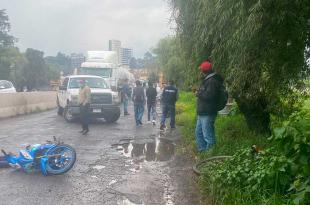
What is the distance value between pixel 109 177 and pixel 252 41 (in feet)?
11.6

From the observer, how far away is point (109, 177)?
7609 mm

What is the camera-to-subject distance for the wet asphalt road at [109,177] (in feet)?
20.5

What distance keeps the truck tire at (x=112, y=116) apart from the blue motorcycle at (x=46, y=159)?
361 inches

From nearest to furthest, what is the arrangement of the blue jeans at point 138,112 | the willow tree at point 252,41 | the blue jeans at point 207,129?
the willow tree at point 252,41, the blue jeans at point 207,129, the blue jeans at point 138,112

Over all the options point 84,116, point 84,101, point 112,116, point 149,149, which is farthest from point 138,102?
point 149,149

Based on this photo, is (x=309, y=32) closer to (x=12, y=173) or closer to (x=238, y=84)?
(x=238, y=84)

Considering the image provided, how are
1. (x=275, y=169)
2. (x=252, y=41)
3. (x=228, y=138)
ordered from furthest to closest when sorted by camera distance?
(x=228, y=138) < (x=252, y=41) < (x=275, y=169)

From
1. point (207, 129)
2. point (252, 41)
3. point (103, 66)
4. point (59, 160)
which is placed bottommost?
point (59, 160)

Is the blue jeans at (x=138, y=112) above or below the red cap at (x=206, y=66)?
below

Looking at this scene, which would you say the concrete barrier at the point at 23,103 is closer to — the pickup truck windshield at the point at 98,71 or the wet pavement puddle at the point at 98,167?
the pickup truck windshield at the point at 98,71

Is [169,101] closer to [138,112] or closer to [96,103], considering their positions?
[138,112]

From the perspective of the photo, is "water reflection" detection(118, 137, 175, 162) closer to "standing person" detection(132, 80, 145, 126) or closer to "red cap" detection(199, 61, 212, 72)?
"red cap" detection(199, 61, 212, 72)

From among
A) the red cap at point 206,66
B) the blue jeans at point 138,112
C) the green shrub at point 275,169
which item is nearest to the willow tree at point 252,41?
the red cap at point 206,66

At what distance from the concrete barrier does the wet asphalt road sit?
6.94 metres
